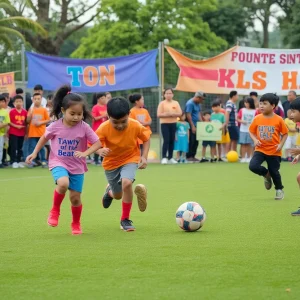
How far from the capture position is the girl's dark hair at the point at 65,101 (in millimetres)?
8531

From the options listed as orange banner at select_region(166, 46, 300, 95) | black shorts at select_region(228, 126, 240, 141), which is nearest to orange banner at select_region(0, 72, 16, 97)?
orange banner at select_region(166, 46, 300, 95)

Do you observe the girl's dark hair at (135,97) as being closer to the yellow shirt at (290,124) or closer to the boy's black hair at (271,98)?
the yellow shirt at (290,124)

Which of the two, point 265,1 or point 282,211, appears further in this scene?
point 265,1

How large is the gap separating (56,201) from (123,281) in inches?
113

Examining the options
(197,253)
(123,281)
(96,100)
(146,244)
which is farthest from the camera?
(96,100)

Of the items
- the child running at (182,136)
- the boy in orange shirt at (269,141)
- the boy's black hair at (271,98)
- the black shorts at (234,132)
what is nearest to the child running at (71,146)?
the boy's black hair at (271,98)

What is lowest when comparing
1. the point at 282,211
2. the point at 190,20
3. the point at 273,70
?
the point at 282,211

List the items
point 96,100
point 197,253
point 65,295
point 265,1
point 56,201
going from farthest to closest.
A: point 265,1 → point 96,100 → point 56,201 → point 197,253 → point 65,295

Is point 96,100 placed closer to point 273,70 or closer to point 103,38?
point 273,70

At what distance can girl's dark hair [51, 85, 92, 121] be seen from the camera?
8.53 m

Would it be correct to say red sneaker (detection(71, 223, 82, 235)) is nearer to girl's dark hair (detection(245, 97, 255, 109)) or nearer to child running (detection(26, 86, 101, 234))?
child running (detection(26, 86, 101, 234))

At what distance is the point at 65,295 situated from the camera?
5.54m

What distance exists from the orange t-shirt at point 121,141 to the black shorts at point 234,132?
13038mm

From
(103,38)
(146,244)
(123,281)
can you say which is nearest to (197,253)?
(146,244)
